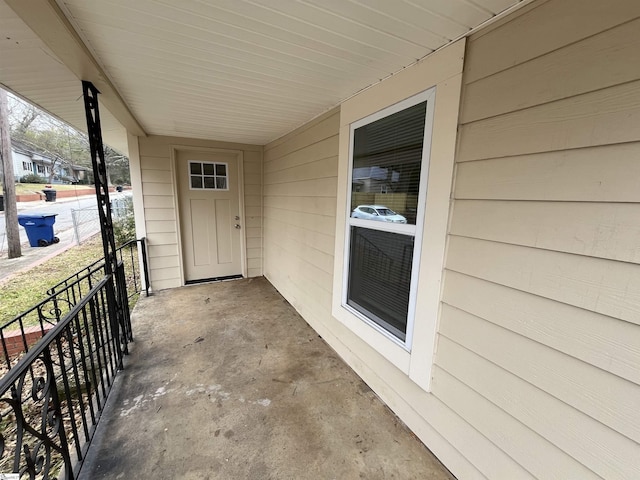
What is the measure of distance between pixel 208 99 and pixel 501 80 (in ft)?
6.58

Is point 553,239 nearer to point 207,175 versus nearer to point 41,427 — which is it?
point 41,427

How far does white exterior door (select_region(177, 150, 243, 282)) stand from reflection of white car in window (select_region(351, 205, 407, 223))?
264cm

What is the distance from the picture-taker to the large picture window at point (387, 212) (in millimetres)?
1452

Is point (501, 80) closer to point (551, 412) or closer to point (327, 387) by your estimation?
point (551, 412)

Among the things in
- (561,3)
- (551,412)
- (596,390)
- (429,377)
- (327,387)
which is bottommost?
(327,387)

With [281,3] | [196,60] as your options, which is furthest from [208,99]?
[281,3]

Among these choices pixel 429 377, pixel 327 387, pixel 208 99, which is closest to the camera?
pixel 429 377

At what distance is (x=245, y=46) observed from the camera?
4.37ft

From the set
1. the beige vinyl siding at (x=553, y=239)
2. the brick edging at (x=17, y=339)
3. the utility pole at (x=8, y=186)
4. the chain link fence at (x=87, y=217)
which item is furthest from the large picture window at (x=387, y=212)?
the chain link fence at (x=87, y=217)

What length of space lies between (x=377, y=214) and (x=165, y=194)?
119 inches

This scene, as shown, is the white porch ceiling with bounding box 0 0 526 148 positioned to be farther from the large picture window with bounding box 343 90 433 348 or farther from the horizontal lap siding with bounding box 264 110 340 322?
the horizontal lap siding with bounding box 264 110 340 322

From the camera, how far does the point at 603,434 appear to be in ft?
2.71

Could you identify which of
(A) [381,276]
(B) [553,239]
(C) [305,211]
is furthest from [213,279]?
(B) [553,239]

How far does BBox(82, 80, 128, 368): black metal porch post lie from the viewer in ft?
5.79
